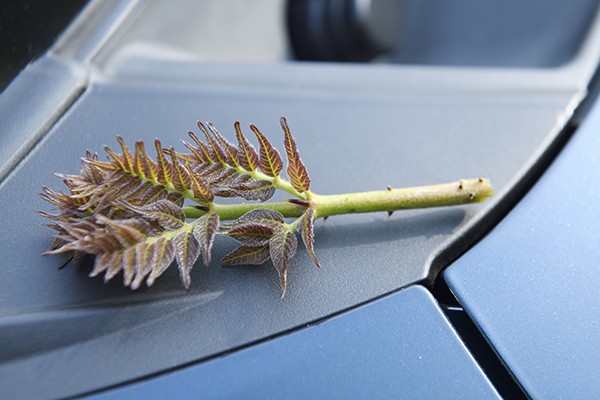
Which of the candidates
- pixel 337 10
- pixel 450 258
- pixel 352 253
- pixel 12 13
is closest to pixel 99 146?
pixel 12 13

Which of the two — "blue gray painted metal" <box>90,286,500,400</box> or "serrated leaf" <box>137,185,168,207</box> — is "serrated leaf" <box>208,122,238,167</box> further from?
"blue gray painted metal" <box>90,286,500,400</box>

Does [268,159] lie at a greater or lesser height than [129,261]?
greater

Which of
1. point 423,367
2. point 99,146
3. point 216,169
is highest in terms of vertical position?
point 216,169

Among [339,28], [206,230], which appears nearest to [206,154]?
[206,230]

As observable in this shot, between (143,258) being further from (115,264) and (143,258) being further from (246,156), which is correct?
(246,156)

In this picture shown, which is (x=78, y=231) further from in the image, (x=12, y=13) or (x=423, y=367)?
(x=12, y=13)

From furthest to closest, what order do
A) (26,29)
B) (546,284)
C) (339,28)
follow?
(339,28), (26,29), (546,284)

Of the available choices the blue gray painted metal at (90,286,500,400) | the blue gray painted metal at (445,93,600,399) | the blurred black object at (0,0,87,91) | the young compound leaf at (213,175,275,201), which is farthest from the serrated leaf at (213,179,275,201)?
the blurred black object at (0,0,87,91)
